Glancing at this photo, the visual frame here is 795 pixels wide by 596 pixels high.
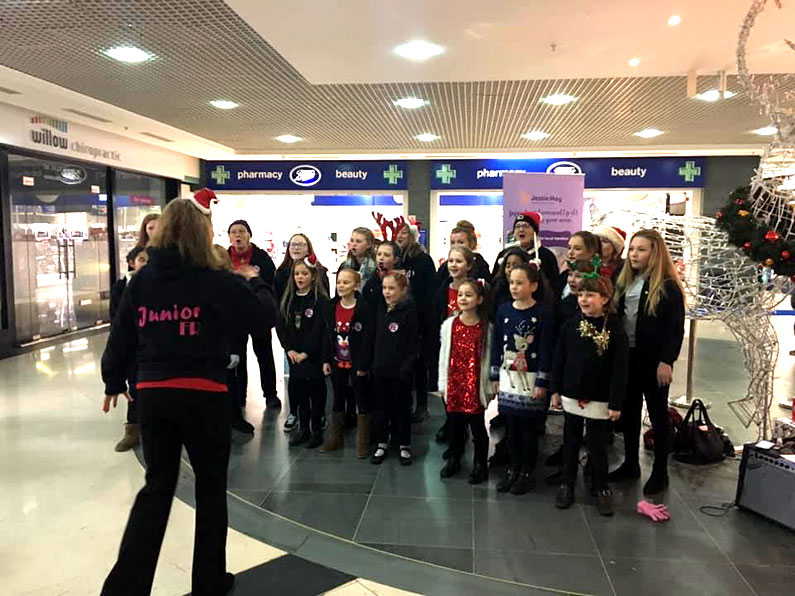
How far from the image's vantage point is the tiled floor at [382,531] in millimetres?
2562

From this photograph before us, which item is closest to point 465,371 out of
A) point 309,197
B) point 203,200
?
point 203,200

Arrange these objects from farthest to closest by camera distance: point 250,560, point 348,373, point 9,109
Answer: point 9,109
point 348,373
point 250,560

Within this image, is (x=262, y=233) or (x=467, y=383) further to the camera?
(x=262, y=233)

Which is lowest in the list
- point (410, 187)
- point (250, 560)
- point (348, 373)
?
point (250, 560)

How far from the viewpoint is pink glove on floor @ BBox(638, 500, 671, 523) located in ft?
10.1

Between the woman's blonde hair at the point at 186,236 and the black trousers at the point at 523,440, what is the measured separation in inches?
79.0

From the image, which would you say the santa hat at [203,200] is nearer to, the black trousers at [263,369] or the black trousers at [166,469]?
the black trousers at [166,469]

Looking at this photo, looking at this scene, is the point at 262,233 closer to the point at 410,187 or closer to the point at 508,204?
the point at 410,187

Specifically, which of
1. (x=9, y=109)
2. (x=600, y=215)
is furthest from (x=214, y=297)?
(x=9, y=109)

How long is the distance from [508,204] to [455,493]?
2.85 meters

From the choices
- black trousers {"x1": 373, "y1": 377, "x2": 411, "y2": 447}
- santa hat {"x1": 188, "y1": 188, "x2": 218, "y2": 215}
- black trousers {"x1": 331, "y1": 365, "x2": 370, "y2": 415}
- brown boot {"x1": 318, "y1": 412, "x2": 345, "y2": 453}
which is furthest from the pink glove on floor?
santa hat {"x1": 188, "y1": 188, "x2": 218, "y2": 215}

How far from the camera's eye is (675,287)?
10.9ft

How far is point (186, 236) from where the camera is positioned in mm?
2139

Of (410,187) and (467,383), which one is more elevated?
(410,187)
